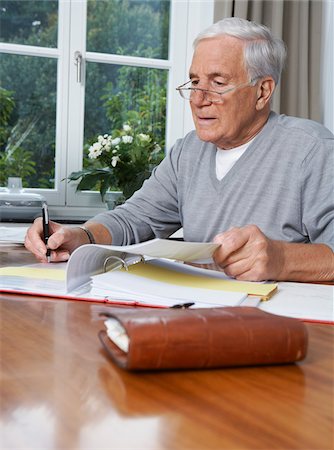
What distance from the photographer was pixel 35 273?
1.25 meters

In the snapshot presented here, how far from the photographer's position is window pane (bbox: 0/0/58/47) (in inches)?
118

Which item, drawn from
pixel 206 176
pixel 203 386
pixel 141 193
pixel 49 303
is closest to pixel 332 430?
pixel 203 386

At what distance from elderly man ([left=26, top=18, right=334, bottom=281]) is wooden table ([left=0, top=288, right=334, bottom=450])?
87 cm

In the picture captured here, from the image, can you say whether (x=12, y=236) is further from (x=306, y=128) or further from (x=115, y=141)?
(x=115, y=141)

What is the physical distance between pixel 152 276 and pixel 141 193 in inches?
32.9

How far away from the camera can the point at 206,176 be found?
1.87m

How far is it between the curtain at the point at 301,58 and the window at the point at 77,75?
406mm

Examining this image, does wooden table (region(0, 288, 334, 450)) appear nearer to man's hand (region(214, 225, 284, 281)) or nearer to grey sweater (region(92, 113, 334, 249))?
man's hand (region(214, 225, 284, 281))

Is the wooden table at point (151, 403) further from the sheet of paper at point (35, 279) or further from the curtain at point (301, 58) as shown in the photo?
the curtain at point (301, 58)

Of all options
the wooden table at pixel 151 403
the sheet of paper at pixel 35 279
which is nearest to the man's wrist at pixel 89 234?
the sheet of paper at pixel 35 279

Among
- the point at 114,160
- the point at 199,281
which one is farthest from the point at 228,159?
the point at 114,160

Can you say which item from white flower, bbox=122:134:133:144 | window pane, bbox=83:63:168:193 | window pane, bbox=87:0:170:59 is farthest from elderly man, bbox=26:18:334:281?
window pane, bbox=87:0:170:59

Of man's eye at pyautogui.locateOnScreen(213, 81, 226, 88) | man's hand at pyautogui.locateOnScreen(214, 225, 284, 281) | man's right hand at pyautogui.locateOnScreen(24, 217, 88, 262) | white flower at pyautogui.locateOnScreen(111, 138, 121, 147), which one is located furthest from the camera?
white flower at pyautogui.locateOnScreen(111, 138, 121, 147)

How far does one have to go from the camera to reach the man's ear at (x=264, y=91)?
1875 mm
